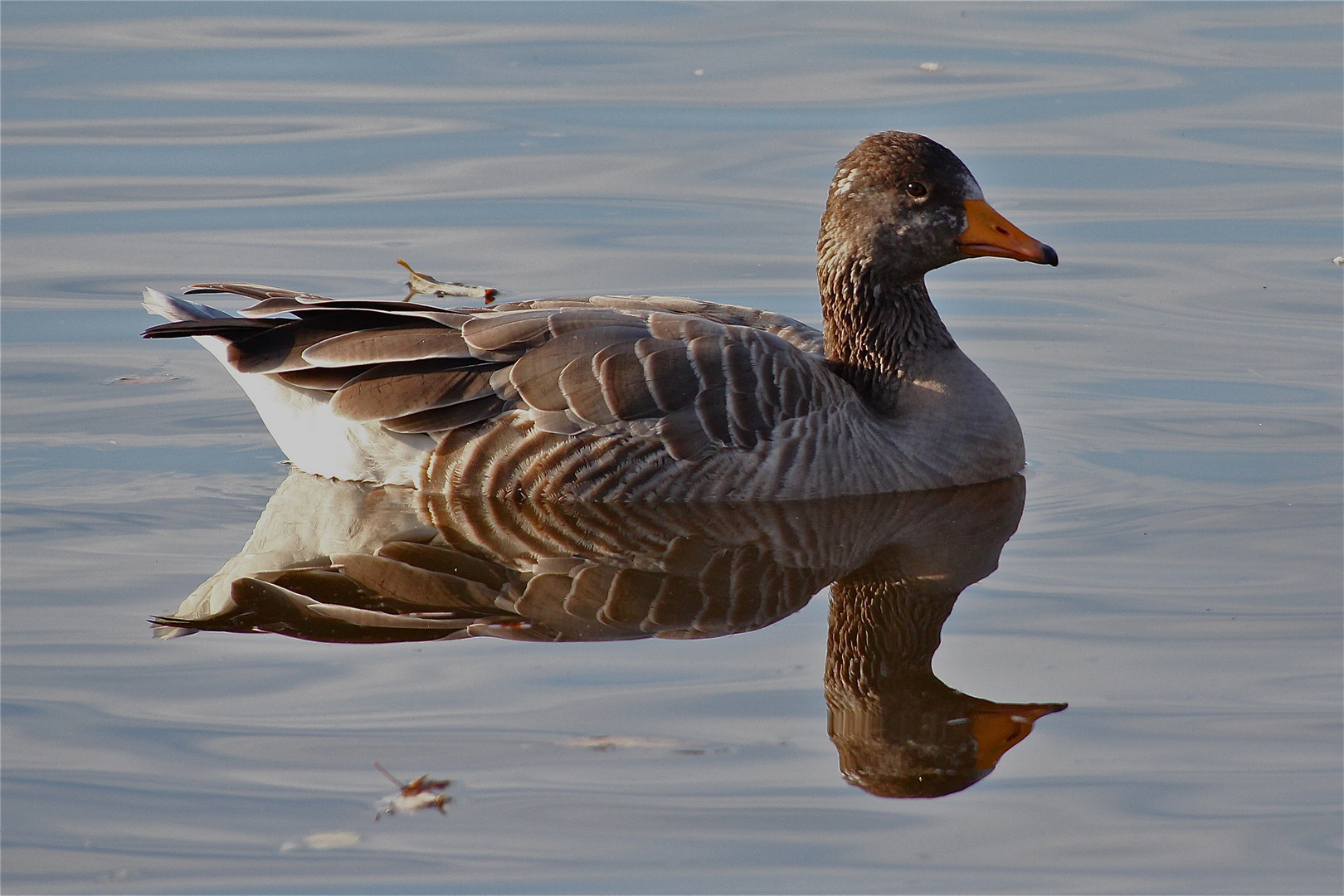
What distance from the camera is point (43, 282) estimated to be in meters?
13.2

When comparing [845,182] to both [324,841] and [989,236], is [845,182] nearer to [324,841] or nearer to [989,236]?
[989,236]

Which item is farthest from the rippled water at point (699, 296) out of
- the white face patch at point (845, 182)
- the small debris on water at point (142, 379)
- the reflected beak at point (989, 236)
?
the white face patch at point (845, 182)

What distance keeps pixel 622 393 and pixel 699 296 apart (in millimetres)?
3611

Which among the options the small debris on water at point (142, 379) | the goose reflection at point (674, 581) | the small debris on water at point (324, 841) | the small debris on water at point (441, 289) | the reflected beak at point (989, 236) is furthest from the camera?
the small debris on water at point (441, 289)

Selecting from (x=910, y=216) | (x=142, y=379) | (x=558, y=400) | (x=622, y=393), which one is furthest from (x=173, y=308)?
(x=910, y=216)

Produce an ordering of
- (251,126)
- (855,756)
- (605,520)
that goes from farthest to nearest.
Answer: (251,126) → (605,520) → (855,756)

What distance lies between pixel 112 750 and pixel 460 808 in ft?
4.73

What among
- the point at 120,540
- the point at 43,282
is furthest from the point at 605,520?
the point at 43,282

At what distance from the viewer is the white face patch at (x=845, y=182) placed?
33.7 ft

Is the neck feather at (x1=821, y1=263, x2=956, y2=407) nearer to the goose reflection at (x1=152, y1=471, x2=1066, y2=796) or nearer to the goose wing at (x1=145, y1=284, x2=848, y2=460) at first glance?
the goose wing at (x1=145, y1=284, x2=848, y2=460)

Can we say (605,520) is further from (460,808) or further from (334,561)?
(460,808)

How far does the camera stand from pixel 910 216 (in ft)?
33.2

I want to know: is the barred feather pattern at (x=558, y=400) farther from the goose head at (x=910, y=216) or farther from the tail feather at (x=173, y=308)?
the goose head at (x=910, y=216)

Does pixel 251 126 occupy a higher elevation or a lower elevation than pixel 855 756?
higher
